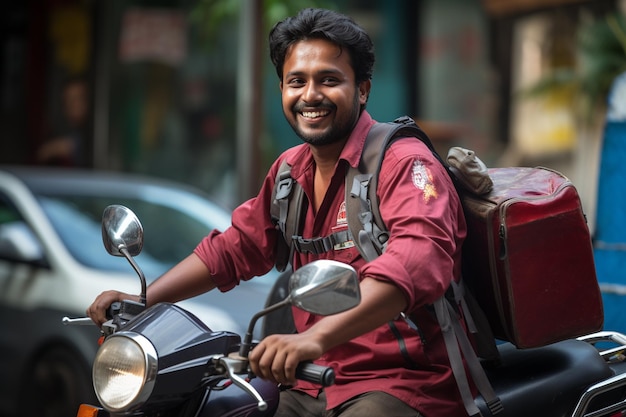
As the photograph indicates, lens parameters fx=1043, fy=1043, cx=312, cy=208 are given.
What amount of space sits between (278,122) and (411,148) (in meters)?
7.69

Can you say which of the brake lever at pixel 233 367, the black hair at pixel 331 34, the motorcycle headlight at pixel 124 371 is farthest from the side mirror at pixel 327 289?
the black hair at pixel 331 34

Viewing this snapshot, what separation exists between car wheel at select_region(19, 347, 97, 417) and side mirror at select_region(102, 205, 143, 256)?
8.58 feet

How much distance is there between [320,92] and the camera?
265cm

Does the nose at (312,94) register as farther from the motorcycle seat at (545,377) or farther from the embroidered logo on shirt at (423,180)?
the motorcycle seat at (545,377)

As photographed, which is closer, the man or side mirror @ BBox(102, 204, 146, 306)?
the man

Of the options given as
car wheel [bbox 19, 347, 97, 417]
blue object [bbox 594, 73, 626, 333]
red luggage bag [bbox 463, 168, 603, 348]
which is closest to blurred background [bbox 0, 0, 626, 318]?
car wheel [bbox 19, 347, 97, 417]

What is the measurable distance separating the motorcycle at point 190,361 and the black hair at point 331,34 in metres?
0.76

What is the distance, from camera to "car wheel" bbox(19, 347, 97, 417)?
17.5ft

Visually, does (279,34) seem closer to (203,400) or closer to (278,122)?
(203,400)

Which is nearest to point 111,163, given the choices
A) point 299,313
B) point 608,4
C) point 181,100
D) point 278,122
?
point 181,100

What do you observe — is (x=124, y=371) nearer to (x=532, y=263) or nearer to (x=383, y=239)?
(x=383, y=239)

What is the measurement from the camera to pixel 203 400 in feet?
8.05

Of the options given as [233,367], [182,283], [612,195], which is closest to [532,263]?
[233,367]

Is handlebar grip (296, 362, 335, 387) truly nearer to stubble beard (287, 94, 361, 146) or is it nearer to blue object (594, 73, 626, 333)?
stubble beard (287, 94, 361, 146)
